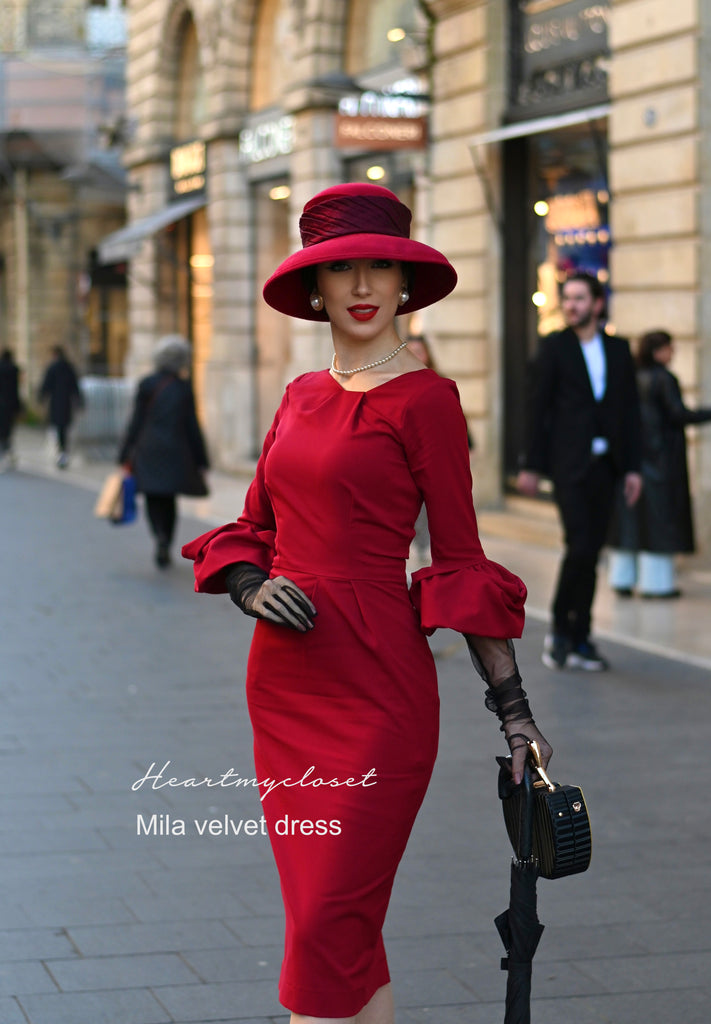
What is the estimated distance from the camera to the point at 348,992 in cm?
301

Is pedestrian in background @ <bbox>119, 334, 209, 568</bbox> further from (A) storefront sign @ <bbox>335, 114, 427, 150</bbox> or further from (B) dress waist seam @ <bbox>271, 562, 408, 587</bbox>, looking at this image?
(B) dress waist seam @ <bbox>271, 562, 408, 587</bbox>

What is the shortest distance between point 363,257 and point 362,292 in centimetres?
8

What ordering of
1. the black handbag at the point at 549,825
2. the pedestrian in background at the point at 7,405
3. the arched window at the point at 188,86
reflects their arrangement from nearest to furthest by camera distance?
the black handbag at the point at 549,825, the pedestrian in background at the point at 7,405, the arched window at the point at 188,86

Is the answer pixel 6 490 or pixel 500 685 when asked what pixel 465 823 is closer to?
pixel 500 685

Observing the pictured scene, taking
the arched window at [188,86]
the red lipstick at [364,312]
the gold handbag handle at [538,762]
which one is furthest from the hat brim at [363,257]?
the arched window at [188,86]

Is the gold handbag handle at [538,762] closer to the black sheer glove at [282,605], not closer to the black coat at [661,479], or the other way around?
the black sheer glove at [282,605]

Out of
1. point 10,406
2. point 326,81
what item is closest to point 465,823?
point 326,81

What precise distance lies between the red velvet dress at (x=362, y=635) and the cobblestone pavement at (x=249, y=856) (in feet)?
3.24

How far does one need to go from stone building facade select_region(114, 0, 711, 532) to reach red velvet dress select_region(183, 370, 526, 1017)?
8.72 metres

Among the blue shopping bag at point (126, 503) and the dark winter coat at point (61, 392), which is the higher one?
the dark winter coat at point (61, 392)

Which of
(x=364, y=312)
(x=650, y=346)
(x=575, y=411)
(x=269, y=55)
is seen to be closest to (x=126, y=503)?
(x=650, y=346)

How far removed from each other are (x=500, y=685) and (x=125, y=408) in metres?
22.1

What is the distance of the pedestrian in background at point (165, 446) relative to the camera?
473 inches

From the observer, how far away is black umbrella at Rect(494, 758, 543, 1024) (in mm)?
2992
